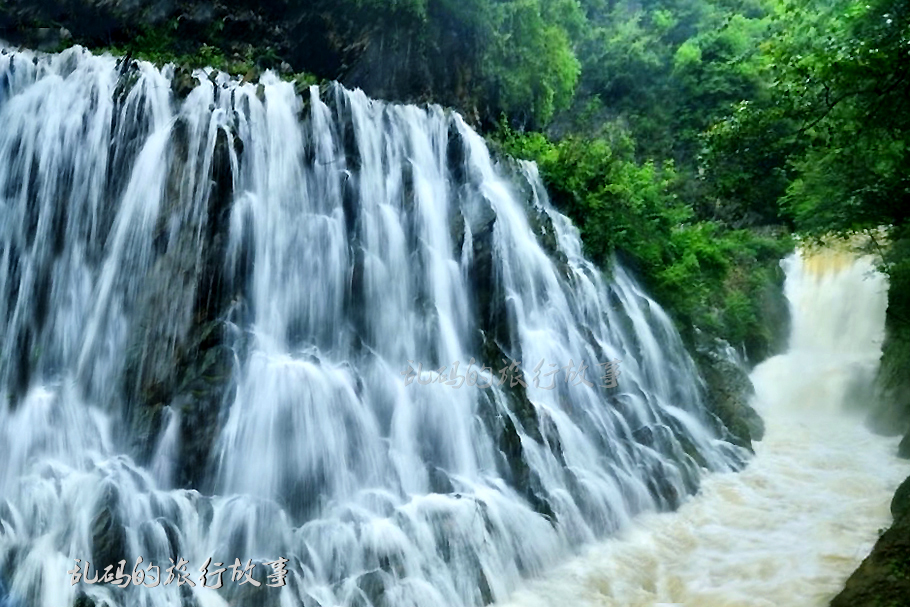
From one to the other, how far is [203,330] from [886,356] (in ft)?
38.3

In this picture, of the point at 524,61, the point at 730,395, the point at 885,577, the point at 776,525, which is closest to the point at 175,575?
the point at 885,577

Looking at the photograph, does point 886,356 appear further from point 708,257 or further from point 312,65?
point 312,65

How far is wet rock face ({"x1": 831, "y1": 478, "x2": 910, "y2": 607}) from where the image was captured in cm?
495

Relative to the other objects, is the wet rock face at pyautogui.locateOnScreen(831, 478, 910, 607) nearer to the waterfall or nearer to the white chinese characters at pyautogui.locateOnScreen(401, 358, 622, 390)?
the waterfall

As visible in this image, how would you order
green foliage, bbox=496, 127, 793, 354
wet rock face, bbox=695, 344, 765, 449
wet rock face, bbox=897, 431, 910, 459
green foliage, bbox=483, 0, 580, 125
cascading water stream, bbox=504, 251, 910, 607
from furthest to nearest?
green foliage, bbox=483, 0, 580, 125 → green foliage, bbox=496, 127, 793, 354 → wet rock face, bbox=695, 344, 765, 449 → wet rock face, bbox=897, 431, 910, 459 → cascading water stream, bbox=504, 251, 910, 607

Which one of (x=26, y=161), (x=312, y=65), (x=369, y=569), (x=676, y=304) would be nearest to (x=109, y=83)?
(x=26, y=161)

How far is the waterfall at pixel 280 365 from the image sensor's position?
19.4 ft

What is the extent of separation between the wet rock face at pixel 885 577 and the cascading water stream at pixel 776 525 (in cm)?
81

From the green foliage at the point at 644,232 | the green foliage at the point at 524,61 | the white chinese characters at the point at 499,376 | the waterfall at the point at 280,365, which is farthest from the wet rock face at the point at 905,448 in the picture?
the green foliage at the point at 524,61

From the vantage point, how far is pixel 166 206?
24.2 feet

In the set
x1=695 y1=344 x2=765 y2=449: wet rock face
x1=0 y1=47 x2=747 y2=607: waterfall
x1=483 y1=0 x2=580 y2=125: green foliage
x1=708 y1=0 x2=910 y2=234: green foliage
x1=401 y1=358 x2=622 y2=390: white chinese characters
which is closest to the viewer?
x1=0 y1=47 x2=747 y2=607: waterfall

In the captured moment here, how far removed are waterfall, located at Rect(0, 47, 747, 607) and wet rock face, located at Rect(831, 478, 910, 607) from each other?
254 cm

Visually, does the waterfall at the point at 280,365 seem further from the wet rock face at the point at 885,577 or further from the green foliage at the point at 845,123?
the green foliage at the point at 845,123

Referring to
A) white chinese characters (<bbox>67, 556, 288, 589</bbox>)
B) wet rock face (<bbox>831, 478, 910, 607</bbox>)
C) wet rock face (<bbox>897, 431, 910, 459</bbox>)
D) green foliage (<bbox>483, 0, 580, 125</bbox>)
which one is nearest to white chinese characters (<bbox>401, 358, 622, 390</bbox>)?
white chinese characters (<bbox>67, 556, 288, 589</bbox>)
